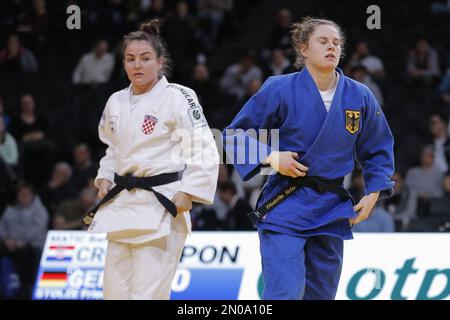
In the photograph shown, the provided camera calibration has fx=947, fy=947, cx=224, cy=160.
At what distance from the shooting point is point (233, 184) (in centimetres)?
1079

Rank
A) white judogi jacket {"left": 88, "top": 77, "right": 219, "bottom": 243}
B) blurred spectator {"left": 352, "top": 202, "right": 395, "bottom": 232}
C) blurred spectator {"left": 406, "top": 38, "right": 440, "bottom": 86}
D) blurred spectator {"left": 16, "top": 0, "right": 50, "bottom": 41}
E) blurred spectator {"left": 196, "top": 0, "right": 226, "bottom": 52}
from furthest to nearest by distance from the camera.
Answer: blurred spectator {"left": 196, "top": 0, "right": 226, "bottom": 52}, blurred spectator {"left": 16, "top": 0, "right": 50, "bottom": 41}, blurred spectator {"left": 406, "top": 38, "right": 440, "bottom": 86}, blurred spectator {"left": 352, "top": 202, "right": 395, "bottom": 232}, white judogi jacket {"left": 88, "top": 77, "right": 219, "bottom": 243}

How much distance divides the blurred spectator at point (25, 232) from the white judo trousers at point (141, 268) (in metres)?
4.82

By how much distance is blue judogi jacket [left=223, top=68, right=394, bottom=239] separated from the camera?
18.3ft

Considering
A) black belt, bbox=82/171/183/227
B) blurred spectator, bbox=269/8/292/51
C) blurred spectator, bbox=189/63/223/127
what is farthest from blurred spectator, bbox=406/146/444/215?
black belt, bbox=82/171/183/227

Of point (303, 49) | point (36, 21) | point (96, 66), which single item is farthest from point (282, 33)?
point (303, 49)

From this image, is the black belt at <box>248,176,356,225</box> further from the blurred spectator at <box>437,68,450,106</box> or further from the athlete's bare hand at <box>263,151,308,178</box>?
the blurred spectator at <box>437,68,450,106</box>

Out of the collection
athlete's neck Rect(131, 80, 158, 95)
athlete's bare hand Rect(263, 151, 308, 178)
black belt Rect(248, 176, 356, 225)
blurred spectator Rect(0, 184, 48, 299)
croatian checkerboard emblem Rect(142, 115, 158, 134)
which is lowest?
blurred spectator Rect(0, 184, 48, 299)

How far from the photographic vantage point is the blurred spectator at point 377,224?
32.4ft

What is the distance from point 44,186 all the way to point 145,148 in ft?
21.2

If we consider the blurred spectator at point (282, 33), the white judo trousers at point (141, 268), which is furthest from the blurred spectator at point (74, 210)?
the white judo trousers at point (141, 268)

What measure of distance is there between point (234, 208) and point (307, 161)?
4.85 metres

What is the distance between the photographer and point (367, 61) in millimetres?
13219

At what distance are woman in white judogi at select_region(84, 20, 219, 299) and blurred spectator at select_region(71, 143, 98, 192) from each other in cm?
578

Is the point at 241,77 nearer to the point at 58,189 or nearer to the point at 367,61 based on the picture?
the point at 367,61
